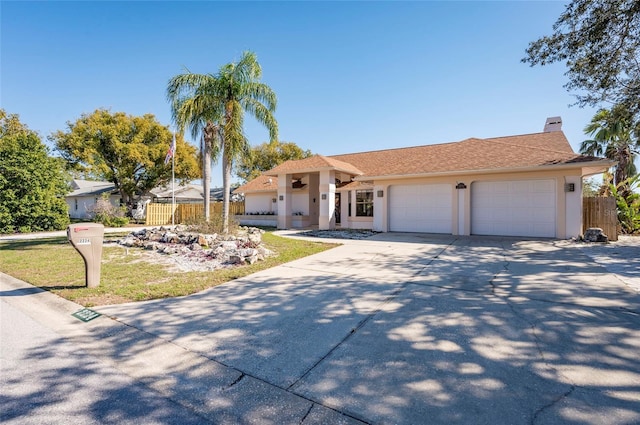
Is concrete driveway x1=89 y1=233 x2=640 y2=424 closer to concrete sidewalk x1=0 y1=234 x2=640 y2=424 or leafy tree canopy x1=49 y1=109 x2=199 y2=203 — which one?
concrete sidewalk x1=0 y1=234 x2=640 y2=424

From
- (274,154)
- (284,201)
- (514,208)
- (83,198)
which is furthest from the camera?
(274,154)

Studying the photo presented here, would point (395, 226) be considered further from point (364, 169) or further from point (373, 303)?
point (373, 303)

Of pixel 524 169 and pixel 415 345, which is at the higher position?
pixel 524 169

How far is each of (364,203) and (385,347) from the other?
51.1 feet

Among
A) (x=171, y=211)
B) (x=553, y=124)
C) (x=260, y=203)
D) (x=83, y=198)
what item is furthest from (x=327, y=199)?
(x=83, y=198)

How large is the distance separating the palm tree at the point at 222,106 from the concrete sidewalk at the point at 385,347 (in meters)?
7.11

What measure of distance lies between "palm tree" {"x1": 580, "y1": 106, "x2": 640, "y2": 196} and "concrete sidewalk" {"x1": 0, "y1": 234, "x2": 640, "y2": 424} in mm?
12853

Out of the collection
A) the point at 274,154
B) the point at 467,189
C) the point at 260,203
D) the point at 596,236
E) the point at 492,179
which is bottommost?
the point at 596,236

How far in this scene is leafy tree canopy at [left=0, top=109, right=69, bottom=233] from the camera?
1647 cm

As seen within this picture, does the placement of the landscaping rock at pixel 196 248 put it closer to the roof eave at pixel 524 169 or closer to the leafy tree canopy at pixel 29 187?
the roof eave at pixel 524 169

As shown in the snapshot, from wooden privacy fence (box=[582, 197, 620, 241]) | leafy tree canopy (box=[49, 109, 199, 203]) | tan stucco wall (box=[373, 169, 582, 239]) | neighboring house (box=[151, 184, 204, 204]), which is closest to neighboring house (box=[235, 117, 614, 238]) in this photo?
tan stucco wall (box=[373, 169, 582, 239])

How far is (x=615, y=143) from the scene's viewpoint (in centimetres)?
1664

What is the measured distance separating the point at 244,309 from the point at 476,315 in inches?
134

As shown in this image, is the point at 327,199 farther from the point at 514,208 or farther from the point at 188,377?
the point at 188,377
